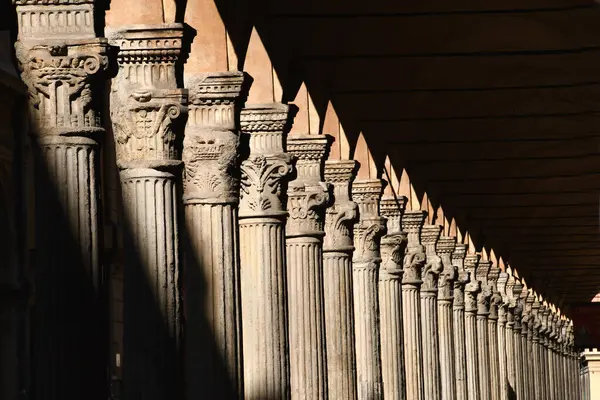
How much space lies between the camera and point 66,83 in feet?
43.3

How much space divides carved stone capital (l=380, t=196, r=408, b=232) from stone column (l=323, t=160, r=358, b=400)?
20.5 ft

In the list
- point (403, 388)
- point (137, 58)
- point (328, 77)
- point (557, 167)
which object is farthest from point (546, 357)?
point (137, 58)

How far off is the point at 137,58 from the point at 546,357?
56.2 meters

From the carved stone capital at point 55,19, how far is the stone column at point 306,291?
9387mm

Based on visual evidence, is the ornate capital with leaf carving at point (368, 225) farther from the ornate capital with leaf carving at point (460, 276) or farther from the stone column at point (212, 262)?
the ornate capital with leaf carving at point (460, 276)

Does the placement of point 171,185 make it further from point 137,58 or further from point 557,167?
point 557,167

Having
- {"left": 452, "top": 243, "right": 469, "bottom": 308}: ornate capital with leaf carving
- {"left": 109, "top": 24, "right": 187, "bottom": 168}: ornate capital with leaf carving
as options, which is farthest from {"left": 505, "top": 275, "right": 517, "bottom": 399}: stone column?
{"left": 109, "top": 24, "right": 187, "bottom": 168}: ornate capital with leaf carving

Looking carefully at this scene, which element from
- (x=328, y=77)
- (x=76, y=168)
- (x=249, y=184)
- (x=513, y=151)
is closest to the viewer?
(x=76, y=168)

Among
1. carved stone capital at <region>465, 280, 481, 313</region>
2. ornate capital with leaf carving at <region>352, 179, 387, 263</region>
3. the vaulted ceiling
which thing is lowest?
carved stone capital at <region>465, 280, 481, 313</region>

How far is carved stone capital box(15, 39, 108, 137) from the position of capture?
1316cm

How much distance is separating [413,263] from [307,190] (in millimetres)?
11748

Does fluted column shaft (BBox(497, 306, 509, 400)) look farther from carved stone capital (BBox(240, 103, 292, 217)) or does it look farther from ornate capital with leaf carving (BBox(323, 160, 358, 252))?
carved stone capital (BBox(240, 103, 292, 217))

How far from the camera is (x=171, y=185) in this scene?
15.8 m

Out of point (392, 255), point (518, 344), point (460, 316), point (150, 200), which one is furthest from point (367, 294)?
point (518, 344)
